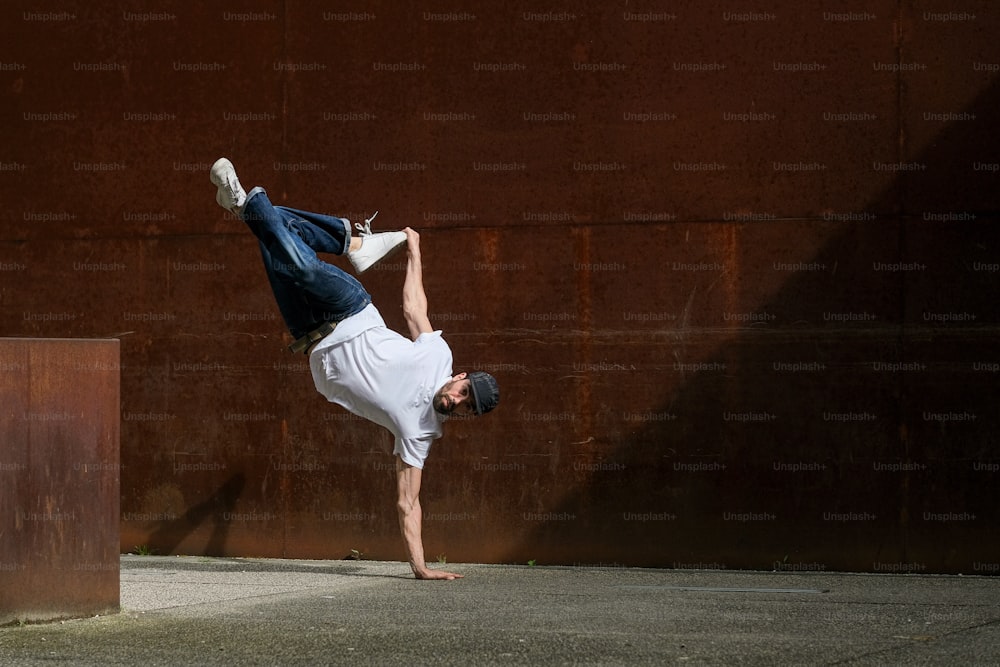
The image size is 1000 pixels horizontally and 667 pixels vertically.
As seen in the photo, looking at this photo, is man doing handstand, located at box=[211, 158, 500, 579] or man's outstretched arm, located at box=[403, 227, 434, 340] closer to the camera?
man doing handstand, located at box=[211, 158, 500, 579]

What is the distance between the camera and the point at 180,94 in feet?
35.4

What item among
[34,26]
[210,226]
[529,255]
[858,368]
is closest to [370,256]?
[529,255]

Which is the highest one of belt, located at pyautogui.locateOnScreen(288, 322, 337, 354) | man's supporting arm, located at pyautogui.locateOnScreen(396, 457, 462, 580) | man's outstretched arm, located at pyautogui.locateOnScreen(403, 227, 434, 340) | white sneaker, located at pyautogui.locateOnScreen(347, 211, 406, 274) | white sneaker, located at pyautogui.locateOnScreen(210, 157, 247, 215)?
white sneaker, located at pyautogui.locateOnScreen(210, 157, 247, 215)

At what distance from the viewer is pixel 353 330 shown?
8258 mm

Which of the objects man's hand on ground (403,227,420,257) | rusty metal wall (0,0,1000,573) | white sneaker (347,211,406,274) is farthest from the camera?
rusty metal wall (0,0,1000,573)

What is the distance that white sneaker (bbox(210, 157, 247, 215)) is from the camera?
7.94 m

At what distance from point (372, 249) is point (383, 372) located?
2.45ft

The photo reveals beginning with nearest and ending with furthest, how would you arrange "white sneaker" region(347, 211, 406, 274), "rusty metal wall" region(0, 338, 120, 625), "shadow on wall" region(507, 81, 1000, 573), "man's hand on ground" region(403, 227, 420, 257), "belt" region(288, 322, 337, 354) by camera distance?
"rusty metal wall" region(0, 338, 120, 625) < "belt" region(288, 322, 337, 354) < "white sneaker" region(347, 211, 406, 274) < "man's hand on ground" region(403, 227, 420, 257) < "shadow on wall" region(507, 81, 1000, 573)

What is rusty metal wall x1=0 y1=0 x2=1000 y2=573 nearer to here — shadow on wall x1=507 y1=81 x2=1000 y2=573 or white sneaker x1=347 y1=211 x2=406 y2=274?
shadow on wall x1=507 y1=81 x2=1000 y2=573

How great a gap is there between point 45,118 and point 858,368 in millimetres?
6457

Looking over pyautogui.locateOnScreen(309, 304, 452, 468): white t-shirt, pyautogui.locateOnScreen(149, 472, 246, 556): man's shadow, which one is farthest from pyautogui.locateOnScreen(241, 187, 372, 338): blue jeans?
pyautogui.locateOnScreen(149, 472, 246, 556): man's shadow

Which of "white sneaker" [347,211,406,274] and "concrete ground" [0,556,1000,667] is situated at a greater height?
"white sneaker" [347,211,406,274]

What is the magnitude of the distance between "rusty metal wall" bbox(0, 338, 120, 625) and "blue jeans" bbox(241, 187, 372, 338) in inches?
50.7

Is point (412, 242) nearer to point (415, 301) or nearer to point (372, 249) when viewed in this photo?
point (372, 249)
